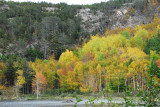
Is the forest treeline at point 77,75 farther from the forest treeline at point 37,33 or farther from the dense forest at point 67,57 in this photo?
the forest treeline at point 37,33

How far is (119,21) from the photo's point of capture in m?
124

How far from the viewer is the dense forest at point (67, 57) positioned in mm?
55375

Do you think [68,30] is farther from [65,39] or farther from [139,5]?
[139,5]

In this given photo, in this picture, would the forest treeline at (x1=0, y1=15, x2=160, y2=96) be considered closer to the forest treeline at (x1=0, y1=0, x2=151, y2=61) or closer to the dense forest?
the dense forest

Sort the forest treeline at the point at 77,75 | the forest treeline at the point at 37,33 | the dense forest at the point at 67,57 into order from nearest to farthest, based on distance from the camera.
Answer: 1. the forest treeline at the point at 77,75
2. the dense forest at the point at 67,57
3. the forest treeline at the point at 37,33

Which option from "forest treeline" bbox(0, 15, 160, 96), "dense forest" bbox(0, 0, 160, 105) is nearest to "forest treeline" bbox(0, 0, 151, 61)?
"dense forest" bbox(0, 0, 160, 105)

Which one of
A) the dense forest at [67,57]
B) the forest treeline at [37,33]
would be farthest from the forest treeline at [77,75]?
the forest treeline at [37,33]

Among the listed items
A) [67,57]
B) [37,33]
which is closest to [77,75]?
[67,57]

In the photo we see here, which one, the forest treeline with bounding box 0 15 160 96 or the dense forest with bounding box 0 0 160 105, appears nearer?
the forest treeline with bounding box 0 15 160 96

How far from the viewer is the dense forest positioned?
5538 centimetres

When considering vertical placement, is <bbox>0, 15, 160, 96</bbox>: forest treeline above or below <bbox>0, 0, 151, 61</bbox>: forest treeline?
below

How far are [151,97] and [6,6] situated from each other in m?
150

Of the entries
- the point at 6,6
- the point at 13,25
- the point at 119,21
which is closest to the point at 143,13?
the point at 119,21

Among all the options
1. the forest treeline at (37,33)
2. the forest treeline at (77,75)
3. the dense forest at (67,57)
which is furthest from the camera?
the forest treeline at (37,33)
